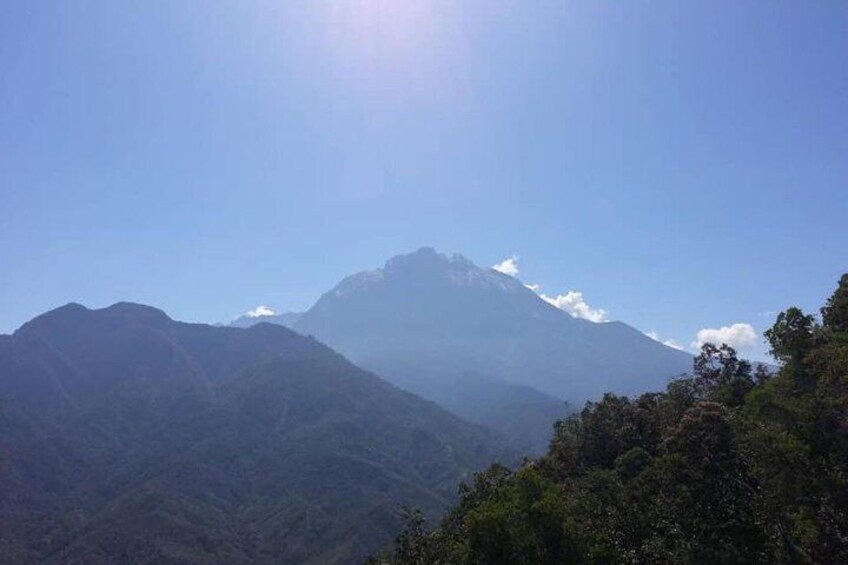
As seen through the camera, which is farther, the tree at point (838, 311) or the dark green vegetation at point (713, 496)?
the tree at point (838, 311)

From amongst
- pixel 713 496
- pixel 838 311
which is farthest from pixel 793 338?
pixel 713 496

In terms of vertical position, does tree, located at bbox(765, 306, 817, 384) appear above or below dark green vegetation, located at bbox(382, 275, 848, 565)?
above

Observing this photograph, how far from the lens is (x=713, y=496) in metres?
52.7

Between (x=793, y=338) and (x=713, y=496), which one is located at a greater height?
(x=793, y=338)

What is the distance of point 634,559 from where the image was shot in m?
47.3

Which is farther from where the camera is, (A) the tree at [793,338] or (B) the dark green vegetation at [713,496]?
(A) the tree at [793,338]

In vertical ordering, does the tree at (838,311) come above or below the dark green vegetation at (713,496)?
above

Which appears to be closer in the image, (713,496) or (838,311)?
(713,496)

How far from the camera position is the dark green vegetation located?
143 feet

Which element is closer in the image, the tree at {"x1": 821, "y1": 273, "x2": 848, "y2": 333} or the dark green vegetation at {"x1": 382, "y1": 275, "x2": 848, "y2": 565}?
the dark green vegetation at {"x1": 382, "y1": 275, "x2": 848, "y2": 565}

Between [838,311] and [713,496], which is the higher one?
[838,311]

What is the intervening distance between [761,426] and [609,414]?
2871 cm

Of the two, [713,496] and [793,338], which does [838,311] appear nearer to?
[793,338]

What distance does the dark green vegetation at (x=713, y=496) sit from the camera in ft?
143
